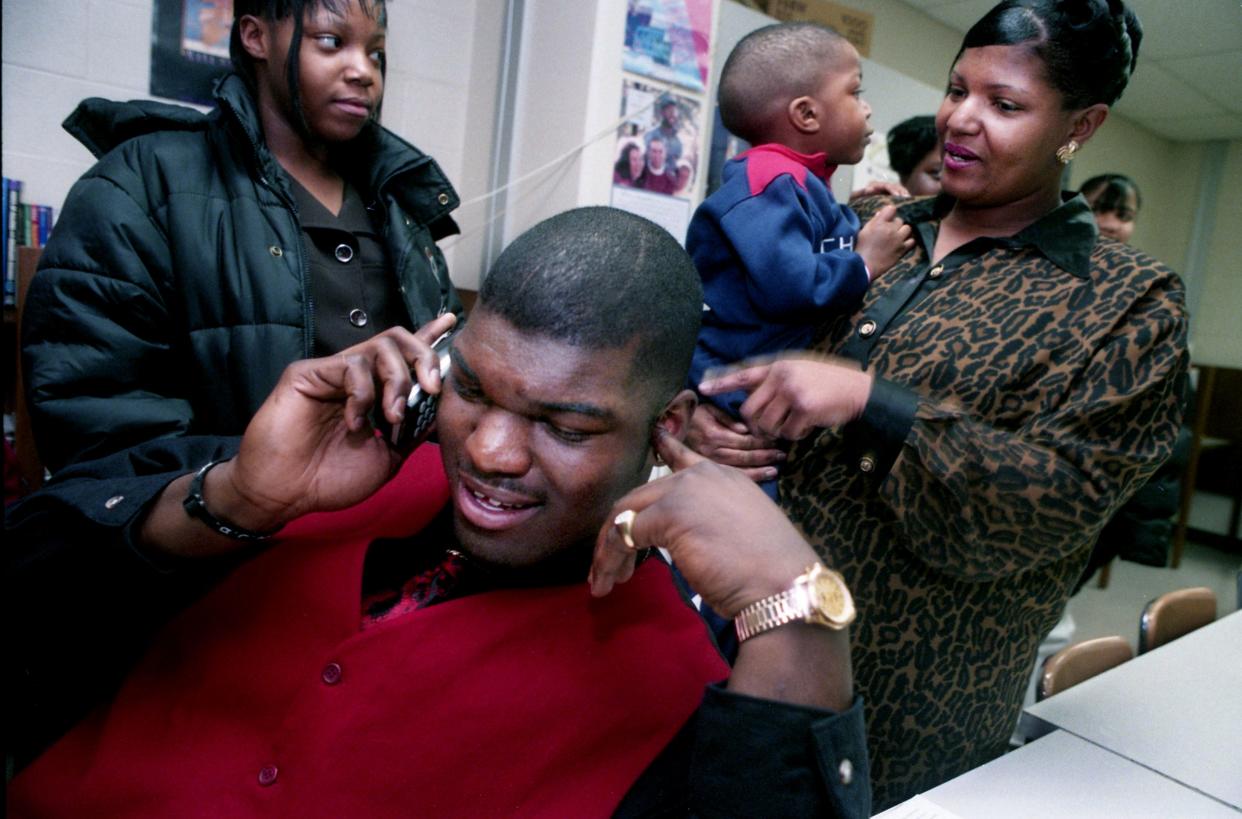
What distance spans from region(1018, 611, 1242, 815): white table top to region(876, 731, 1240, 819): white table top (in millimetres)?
51

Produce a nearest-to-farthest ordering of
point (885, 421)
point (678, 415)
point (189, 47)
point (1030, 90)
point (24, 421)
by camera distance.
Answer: point (678, 415)
point (885, 421)
point (1030, 90)
point (24, 421)
point (189, 47)

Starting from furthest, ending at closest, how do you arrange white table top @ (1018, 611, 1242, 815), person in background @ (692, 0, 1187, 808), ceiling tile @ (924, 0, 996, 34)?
ceiling tile @ (924, 0, 996, 34), white table top @ (1018, 611, 1242, 815), person in background @ (692, 0, 1187, 808)

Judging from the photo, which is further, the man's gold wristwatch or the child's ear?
the child's ear

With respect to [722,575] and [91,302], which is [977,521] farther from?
[91,302]

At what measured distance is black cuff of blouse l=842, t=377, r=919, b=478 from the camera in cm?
115

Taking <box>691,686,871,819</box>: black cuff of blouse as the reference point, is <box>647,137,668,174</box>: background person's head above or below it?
above

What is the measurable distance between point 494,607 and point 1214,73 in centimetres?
622

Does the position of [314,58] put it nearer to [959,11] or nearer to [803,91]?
[803,91]

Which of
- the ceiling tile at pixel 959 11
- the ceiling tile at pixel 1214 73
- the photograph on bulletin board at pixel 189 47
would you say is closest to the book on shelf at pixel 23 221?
the photograph on bulletin board at pixel 189 47

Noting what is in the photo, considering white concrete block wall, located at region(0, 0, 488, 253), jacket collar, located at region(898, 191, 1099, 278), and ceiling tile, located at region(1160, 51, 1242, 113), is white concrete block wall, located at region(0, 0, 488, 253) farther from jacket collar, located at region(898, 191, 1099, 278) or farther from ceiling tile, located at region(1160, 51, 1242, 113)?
ceiling tile, located at region(1160, 51, 1242, 113)

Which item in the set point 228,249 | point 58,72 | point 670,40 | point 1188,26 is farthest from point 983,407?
point 1188,26

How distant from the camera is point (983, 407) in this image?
123 cm

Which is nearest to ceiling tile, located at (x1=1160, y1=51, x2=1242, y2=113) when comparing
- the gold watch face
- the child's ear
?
the child's ear

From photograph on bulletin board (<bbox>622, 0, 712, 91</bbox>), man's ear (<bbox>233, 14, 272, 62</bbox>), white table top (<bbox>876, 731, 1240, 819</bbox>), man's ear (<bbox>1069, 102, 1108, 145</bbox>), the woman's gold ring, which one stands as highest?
photograph on bulletin board (<bbox>622, 0, 712, 91</bbox>)
